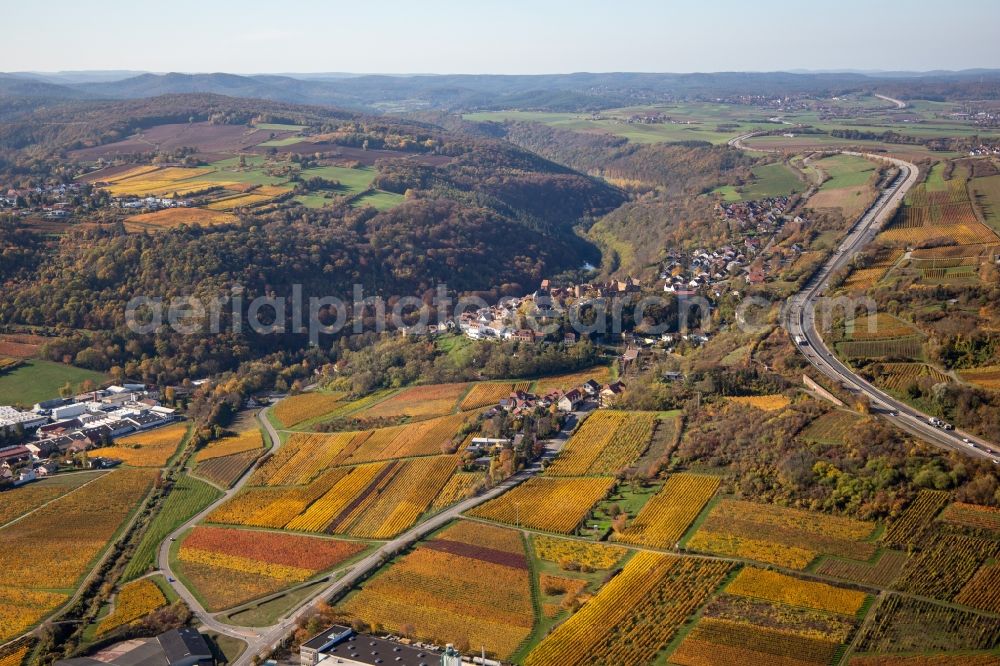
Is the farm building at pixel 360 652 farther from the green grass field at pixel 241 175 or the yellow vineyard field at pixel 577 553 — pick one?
the green grass field at pixel 241 175

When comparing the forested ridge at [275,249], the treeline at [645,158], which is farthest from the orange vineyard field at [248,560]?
the treeline at [645,158]

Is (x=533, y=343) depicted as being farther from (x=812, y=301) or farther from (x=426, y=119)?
(x=426, y=119)

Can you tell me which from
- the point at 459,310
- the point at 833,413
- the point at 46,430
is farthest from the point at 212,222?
the point at 833,413

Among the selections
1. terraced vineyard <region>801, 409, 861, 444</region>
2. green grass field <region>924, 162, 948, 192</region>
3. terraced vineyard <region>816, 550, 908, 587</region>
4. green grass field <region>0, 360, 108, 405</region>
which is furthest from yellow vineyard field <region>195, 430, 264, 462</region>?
green grass field <region>924, 162, 948, 192</region>

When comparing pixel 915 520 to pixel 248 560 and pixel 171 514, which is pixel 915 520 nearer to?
pixel 248 560

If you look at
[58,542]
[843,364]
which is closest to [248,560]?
[58,542]

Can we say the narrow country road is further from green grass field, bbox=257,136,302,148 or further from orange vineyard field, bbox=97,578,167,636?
green grass field, bbox=257,136,302,148

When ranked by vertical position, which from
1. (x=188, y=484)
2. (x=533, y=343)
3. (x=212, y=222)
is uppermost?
(x=212, y=222)
